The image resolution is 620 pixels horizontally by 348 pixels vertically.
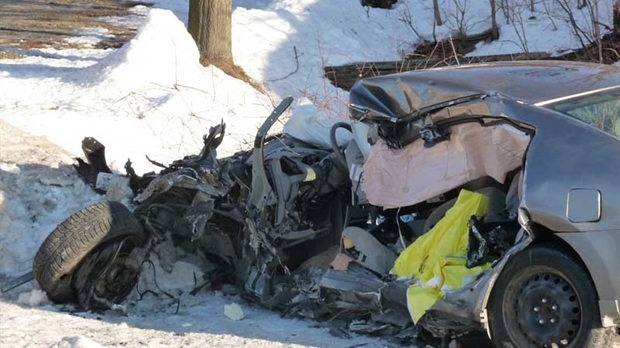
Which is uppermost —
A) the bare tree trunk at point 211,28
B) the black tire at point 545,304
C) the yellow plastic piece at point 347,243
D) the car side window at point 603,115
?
the car side window at point 603,115

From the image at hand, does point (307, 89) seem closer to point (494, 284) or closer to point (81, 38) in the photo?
point (81, 38)

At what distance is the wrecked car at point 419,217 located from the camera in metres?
4.71

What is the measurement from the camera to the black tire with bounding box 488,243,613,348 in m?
4.62

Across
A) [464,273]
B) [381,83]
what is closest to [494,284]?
[464,273]

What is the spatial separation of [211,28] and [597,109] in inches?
359

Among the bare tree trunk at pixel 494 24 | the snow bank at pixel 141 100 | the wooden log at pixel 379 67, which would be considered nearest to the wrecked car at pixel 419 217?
the snow bank at pixel 141 100

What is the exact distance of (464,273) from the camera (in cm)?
514

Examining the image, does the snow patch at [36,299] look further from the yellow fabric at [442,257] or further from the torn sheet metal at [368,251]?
the yellow fabric at [442,257]

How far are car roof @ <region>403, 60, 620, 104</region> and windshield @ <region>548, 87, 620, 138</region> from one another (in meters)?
0.07

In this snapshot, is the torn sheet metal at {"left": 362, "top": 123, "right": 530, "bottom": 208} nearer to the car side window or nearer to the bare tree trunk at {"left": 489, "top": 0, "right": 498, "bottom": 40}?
the car side window

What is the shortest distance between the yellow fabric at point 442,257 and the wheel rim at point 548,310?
1.02ft

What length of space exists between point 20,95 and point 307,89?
15.2 feet

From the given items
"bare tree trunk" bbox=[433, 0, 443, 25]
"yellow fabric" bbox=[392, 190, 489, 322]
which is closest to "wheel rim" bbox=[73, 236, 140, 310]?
"yellow fabric" bbox=[392, 190, 489, 322]

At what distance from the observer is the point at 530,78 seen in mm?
5414
